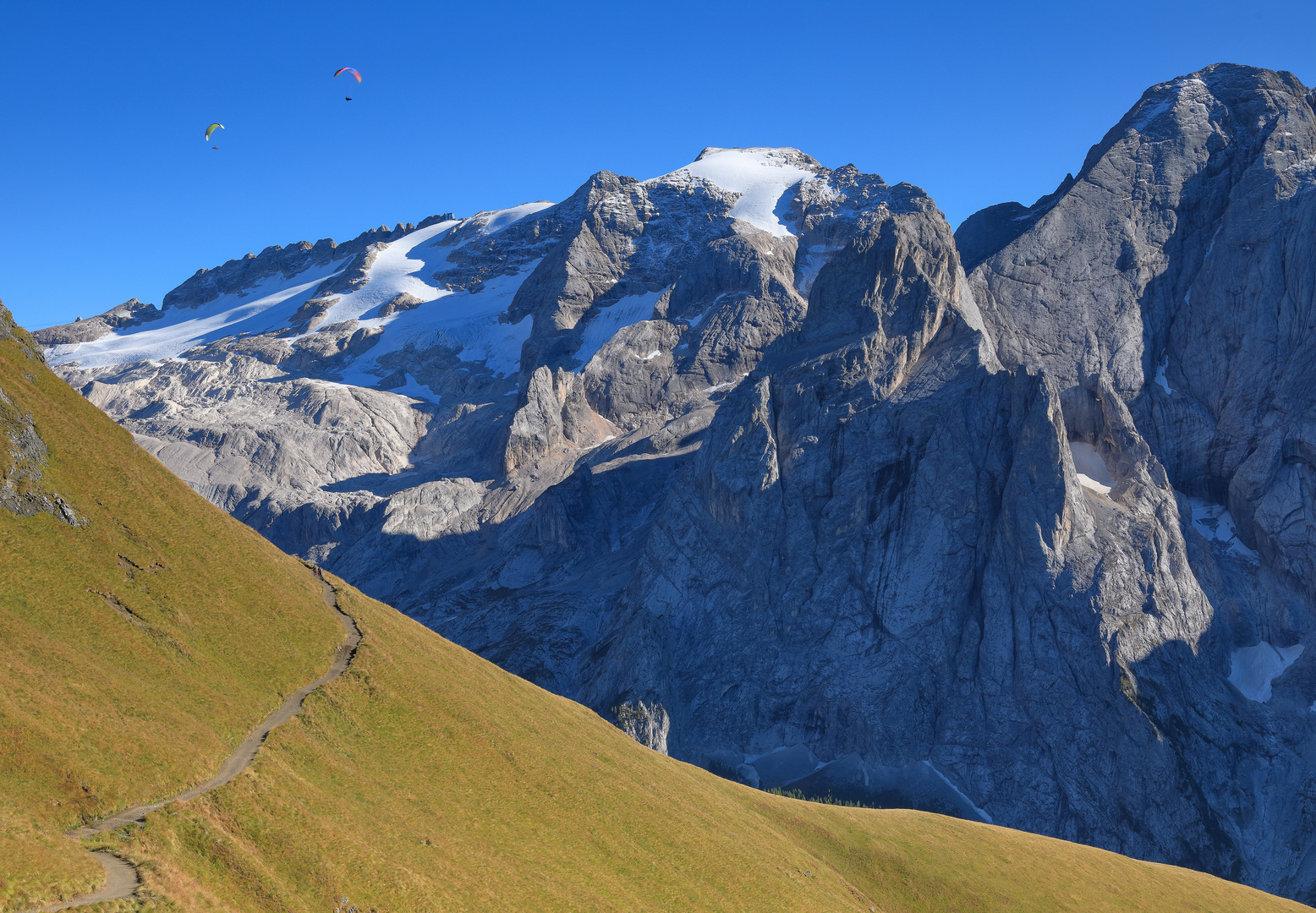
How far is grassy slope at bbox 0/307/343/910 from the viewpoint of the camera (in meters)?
25.7

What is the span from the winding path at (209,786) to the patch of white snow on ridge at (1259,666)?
362ft

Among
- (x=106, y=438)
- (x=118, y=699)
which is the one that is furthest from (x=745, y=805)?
(x=106, y=438)

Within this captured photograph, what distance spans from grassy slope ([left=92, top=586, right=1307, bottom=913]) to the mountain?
149 millimetres

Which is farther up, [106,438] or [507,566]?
[106,438]

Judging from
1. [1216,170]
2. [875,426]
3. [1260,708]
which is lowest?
[1260,708]

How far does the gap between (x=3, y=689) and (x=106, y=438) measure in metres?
21.4

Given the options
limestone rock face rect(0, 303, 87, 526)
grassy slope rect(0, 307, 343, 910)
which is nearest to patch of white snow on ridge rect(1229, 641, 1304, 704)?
grassy slope rect(0, 307, 343, 910)

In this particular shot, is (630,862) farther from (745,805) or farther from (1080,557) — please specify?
(1080,557)

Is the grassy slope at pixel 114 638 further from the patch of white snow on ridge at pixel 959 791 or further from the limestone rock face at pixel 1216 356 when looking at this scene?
the limestone rock face at pixel 1216 356

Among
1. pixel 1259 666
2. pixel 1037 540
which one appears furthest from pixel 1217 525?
pixel 1037 540

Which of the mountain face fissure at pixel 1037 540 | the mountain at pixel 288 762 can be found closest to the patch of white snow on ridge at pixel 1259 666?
the mountain face fissure at pixel 1037 540

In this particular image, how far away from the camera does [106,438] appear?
45.7 meters

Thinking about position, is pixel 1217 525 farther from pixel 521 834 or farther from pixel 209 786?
pixel 209 786

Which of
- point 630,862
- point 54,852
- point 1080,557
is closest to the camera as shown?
point 54,852
